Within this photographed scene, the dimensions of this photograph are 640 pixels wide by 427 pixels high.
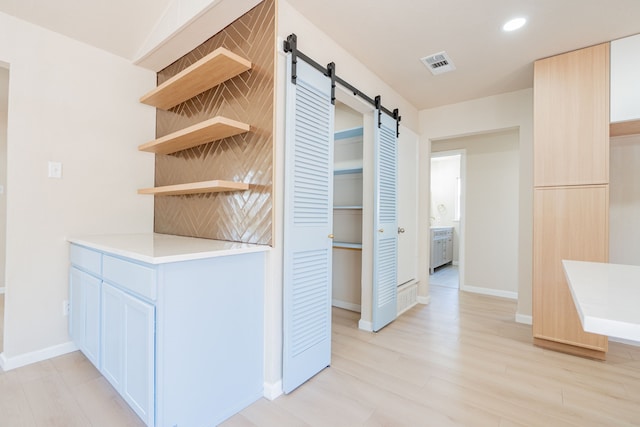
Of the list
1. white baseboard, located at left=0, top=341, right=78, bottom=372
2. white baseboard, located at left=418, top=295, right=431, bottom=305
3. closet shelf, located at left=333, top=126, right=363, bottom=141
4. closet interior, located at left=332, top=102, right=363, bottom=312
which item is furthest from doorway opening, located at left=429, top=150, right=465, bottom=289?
white baseboard, located at left=0, top=341, right=78, bottom=372

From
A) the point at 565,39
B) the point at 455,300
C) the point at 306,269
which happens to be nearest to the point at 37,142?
the point at 306,269

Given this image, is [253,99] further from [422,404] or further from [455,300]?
[455,300]

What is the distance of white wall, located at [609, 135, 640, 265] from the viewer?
2.61m

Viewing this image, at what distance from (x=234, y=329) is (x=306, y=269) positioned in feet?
→ 1.88

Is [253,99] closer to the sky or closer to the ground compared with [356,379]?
closer to the sky

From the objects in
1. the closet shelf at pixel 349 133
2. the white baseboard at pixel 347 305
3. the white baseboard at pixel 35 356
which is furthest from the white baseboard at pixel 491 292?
the white baseboard at pixel 35 356

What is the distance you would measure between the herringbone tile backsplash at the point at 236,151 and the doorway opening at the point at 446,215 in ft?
14.8

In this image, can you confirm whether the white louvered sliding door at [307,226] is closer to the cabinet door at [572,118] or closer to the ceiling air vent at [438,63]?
the ceiling air vent at [438,63]

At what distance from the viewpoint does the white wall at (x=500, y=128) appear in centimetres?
302

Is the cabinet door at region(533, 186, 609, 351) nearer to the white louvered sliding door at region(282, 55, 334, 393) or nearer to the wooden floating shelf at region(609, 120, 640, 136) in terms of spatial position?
the wooden floating shelf at region(609, 120, 640, 136)

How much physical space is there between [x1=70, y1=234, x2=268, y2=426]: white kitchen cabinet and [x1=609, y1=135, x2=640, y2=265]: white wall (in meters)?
3.27

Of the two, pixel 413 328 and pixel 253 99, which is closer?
pixel 253 99

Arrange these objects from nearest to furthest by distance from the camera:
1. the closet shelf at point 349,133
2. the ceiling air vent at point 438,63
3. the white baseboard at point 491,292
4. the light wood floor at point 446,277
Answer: the ceiling air vent at point 438,63 → the closet shelf at point 349,133 → the white baseboard at point 491,292 → the light wood floor at point 446,277

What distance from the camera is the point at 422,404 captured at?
1.70 m
